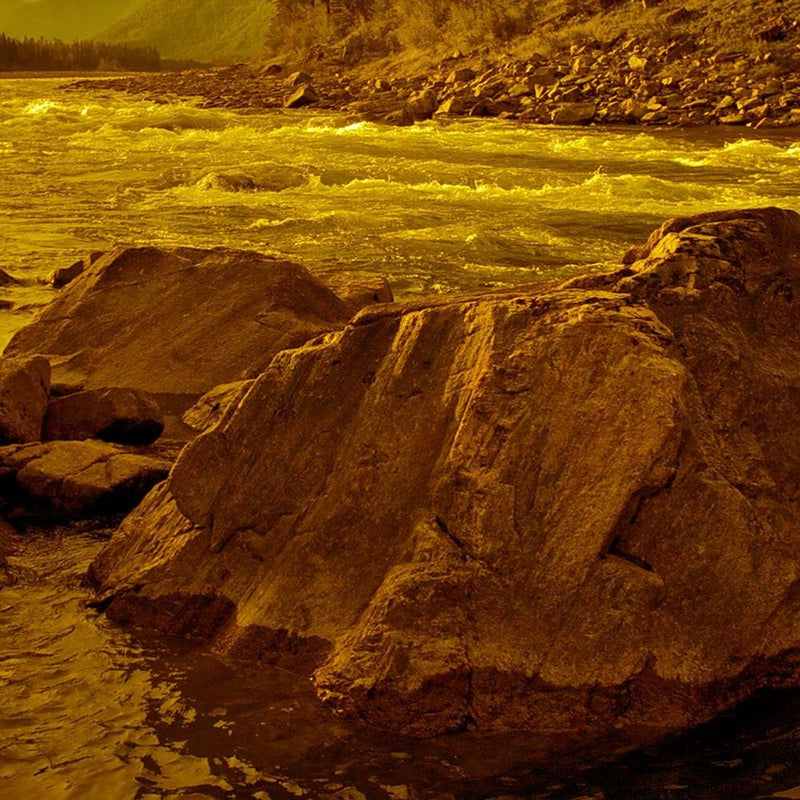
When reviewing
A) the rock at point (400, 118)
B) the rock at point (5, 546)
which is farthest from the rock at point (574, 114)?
the rock at point (5, 546)

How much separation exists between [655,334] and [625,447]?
0.50 meters

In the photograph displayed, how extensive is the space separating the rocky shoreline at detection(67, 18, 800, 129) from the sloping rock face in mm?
16001

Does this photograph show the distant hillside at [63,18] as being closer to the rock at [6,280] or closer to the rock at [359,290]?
the rock at [6,280]

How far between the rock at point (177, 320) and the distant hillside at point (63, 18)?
521 feet

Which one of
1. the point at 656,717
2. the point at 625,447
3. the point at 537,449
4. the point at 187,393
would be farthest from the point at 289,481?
the point at 187,393

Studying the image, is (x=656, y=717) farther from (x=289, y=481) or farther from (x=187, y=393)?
(x=187, y=393)

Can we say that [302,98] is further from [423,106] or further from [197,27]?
[197,27]

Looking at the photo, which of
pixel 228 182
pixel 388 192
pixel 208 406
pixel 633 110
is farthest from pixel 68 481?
pixel 633 110

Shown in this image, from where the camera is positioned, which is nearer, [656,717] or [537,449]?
[656,717]

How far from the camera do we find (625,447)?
3.74 metres

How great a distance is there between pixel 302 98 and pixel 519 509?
25.2 meters

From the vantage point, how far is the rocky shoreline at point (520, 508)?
3521 millimetres

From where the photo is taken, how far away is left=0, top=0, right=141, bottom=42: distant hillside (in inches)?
6250

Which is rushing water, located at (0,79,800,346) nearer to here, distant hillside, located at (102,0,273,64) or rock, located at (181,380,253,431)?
rock, located at (181,380,253,431)
